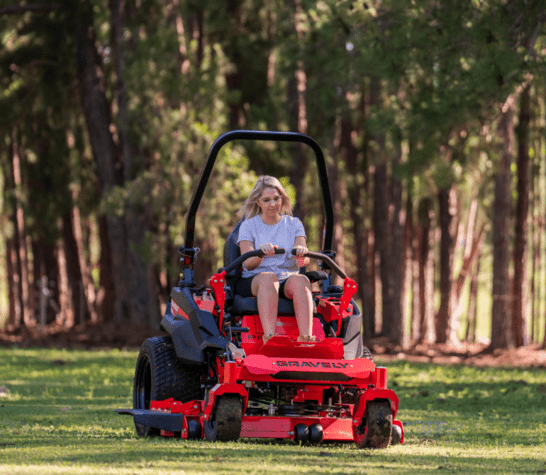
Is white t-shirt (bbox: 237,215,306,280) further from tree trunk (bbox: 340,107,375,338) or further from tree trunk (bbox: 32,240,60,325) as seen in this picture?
tree trunk (bbox: 32,240,60,325)

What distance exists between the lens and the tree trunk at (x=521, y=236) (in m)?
20.5

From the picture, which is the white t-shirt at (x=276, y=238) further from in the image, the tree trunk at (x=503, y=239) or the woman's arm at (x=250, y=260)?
the tree trunk at (x=503, y=239)

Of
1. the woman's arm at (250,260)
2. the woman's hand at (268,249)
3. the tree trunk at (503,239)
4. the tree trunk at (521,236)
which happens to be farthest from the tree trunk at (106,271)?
the woman's hand at (268,249)

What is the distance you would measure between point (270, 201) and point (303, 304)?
3.59 feet

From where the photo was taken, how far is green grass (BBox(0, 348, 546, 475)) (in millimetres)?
5652

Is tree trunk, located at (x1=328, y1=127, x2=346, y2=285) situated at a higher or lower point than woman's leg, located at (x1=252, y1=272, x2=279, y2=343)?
higher

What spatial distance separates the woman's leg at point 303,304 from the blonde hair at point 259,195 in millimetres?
974

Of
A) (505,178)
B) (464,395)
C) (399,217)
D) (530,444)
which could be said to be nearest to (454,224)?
(399,217)

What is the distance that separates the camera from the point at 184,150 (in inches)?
818

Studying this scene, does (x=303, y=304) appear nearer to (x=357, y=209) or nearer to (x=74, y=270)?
(x=357, y=209)

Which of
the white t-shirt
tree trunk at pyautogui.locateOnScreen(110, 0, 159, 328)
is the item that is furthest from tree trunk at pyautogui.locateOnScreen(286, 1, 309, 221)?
the white t-shirt

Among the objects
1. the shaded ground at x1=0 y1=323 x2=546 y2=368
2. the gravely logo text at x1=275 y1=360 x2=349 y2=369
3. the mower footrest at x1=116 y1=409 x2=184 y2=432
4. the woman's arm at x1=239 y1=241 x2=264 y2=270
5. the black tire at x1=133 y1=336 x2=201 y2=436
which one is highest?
the woman's arm at x1=239 y1=241 x2=264 y2=270

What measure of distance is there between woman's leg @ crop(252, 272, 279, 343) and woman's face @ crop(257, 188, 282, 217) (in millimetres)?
762

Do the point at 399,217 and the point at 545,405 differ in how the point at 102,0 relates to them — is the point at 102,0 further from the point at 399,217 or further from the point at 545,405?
the point at 545,405
